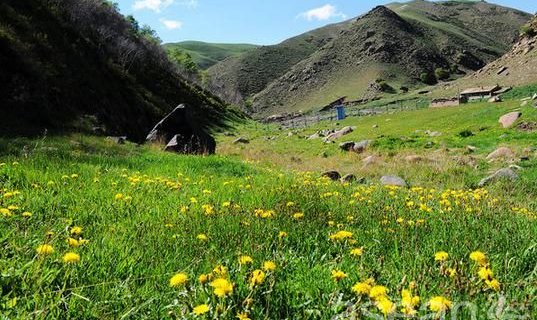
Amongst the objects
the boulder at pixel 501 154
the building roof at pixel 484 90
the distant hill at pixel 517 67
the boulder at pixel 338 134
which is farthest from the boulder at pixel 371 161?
the building roof at pixel 484 90

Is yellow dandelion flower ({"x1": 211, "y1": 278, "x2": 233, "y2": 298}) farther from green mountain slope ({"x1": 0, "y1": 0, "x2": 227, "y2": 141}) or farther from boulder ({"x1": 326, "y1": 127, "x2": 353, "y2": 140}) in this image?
boulder ({"x1": 326, "y1": 127, "x2": 353, "y2": 140})

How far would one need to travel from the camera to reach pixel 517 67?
181ft

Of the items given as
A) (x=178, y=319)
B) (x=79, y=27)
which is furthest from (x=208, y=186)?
(x=79, y=27)

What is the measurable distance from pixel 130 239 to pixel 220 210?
151 cm

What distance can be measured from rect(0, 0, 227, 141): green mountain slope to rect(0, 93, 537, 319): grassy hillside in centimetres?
1101

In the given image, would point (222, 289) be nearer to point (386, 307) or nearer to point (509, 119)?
point (386, 307)

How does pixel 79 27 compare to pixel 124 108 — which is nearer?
pixel 124 108

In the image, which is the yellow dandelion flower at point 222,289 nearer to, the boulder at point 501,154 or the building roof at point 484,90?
the boulder at point 501,154

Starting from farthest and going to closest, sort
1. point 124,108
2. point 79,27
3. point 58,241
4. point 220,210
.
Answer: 1. point 79,27
2. point 124,108
3. point 220,210
4. point 58,241

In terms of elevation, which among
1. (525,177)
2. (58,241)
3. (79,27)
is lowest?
(525,177)

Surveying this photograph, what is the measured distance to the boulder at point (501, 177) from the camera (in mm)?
13851

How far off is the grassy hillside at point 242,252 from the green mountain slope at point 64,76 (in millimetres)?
11010

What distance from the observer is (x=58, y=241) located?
3900 mm

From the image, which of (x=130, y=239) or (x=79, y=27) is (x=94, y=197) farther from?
(x=79, y=27)
